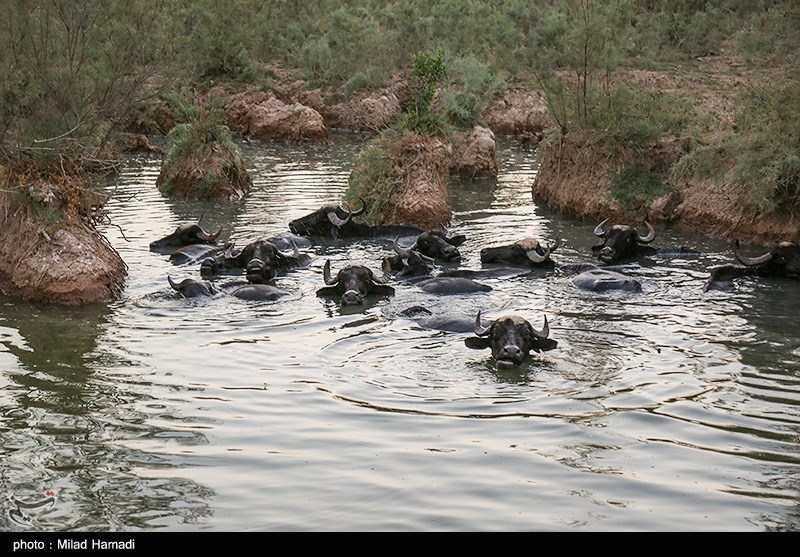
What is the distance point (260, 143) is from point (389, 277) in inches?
690

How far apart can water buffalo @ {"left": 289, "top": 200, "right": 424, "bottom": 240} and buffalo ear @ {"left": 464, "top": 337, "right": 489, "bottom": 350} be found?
21.4ft

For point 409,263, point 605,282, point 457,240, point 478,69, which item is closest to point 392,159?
point 457,240

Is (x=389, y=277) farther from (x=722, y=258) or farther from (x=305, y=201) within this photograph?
(x=305, y=201)

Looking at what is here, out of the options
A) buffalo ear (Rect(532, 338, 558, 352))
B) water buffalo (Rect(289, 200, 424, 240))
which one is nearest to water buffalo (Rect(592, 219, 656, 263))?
water buffalo (Rect(289, 200, 424, 240))

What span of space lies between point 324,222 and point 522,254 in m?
3.72

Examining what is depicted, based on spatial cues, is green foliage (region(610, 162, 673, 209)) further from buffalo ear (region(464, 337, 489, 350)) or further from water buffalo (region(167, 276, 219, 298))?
buffalo ear (region(464, 337, 489, 350))

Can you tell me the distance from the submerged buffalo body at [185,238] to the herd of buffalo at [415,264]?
0.02m

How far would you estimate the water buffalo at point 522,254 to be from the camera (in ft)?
45.0

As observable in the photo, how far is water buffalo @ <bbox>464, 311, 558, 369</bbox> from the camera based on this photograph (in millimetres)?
9516

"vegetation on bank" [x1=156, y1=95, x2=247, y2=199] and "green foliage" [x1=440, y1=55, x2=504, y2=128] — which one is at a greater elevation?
"green foliage" [x1=440, y1=55, x2=504, y2=128]

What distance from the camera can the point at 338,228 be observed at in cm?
1608

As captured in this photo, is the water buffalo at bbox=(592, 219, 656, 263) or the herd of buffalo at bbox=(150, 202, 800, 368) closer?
the herd of buffalo at bbox=(150, 202, 800, 368)

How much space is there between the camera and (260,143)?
2962 centimetres

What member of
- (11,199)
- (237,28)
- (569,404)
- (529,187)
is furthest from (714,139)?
(237,28)
